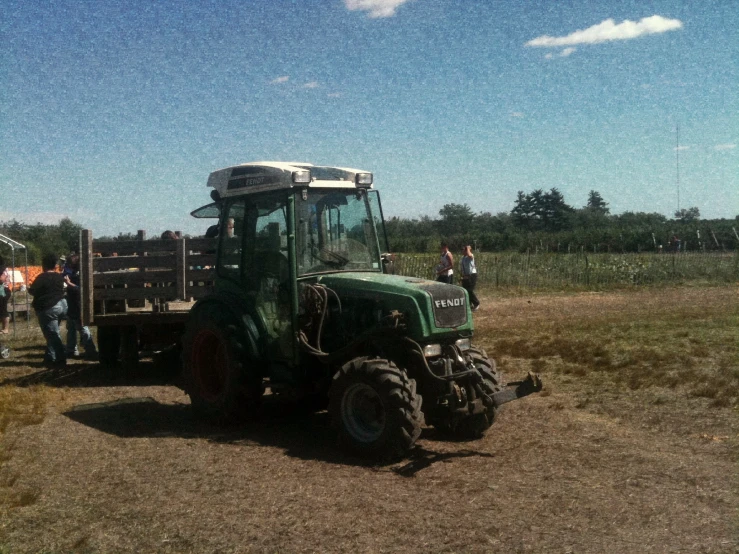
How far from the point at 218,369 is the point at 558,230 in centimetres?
5091

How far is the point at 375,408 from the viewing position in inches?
271

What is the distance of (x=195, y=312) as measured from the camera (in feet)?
28.1

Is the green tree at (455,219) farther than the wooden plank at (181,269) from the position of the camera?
Yes

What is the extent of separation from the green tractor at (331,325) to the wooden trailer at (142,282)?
259 cm

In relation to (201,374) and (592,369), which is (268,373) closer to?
(201,374)

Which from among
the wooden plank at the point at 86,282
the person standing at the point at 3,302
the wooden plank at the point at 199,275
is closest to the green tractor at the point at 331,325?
the wooden plank at the point at 199,275

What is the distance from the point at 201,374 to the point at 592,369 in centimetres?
560

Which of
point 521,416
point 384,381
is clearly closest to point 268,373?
point 384,381

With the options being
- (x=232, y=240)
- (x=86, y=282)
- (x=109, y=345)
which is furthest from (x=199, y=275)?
(x=232, y=240)

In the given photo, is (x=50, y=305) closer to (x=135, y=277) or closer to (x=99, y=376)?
(x=99, y=376)

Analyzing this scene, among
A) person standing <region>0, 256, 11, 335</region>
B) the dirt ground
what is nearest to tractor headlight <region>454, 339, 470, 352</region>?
the dirt ground

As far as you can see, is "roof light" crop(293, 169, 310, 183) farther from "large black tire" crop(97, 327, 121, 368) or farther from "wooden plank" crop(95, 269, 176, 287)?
"large black tire" crop(97, 327, 121, 368)

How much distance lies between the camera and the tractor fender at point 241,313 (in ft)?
25.8

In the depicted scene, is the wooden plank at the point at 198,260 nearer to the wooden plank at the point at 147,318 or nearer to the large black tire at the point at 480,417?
the wooden plank at the point at 147,318
